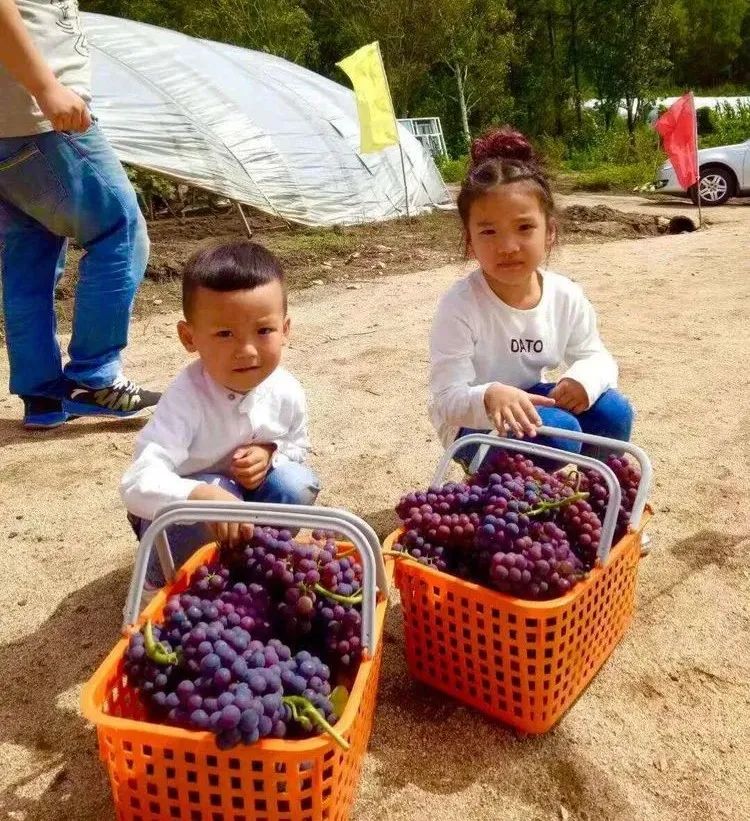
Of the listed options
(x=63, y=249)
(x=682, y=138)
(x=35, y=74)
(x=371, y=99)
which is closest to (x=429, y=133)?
(x=682, y=138)

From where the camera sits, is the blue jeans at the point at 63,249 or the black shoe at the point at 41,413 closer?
the blue jeans at the point at 63,249

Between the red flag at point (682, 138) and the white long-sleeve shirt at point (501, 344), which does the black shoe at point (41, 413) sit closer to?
the white long-sleeve shirt at point (501, 344)

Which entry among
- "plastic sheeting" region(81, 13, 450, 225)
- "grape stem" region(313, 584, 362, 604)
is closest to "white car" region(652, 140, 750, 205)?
"plastic sheeting" region(81, 13, 450, 225)

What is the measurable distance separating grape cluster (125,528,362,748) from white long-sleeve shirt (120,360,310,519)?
256 mm

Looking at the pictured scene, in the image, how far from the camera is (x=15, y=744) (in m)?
1.66

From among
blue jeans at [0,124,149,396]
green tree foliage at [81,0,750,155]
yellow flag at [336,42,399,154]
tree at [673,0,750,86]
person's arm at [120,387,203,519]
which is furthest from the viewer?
tree at [673,0,750,86]

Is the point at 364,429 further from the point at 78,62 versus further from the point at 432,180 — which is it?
the point at 432,180

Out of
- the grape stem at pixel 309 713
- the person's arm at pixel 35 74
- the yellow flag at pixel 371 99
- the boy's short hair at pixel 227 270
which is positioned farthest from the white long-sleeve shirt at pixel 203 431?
the yellow flag at pixel 371 99

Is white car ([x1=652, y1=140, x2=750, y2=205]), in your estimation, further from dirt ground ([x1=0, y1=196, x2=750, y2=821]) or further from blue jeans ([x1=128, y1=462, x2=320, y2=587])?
blue jeans ([x1=128, y1=462, x2=320, y2=587])

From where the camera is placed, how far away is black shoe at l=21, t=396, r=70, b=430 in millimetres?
3412

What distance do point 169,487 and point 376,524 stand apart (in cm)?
96

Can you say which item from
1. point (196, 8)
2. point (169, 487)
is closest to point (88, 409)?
point (169, 487)

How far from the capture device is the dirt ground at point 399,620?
1.52 metres

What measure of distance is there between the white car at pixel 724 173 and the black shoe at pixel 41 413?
1052 centimetres
